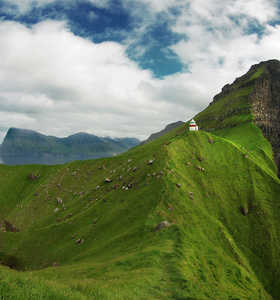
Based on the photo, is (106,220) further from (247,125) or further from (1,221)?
(247,125)

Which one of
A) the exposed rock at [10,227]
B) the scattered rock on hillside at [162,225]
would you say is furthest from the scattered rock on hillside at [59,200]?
the scattered rock on hillside at [162,225]

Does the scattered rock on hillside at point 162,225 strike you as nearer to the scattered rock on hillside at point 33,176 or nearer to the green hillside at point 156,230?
the green hillside at point 156,230

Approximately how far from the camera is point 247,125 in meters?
172

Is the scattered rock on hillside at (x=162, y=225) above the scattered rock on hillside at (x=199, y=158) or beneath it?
beneath

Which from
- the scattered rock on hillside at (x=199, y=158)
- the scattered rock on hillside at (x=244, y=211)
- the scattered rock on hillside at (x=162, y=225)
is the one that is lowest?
the scattered rock on hillside at (x=244, y=211)

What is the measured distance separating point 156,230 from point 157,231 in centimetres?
86

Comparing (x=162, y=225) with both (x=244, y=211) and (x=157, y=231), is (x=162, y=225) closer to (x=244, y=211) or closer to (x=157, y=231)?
(x=157, y=231)

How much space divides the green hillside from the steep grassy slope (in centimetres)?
29

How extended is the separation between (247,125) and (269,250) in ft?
362

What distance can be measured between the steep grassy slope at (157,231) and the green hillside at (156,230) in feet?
0.94

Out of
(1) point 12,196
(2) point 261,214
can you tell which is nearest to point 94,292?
(2) point 261,214

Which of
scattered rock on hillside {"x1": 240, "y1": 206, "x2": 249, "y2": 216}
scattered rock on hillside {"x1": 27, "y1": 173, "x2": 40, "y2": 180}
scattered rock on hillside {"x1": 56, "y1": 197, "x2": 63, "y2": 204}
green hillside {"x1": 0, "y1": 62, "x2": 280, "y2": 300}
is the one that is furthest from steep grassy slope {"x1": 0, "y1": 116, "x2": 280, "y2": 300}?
scattered rock on hillside {"x1": 27, "y1": 173, "x2": 40, "y2": 180}

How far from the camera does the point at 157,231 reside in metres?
54.9

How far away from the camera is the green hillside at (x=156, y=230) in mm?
33438
